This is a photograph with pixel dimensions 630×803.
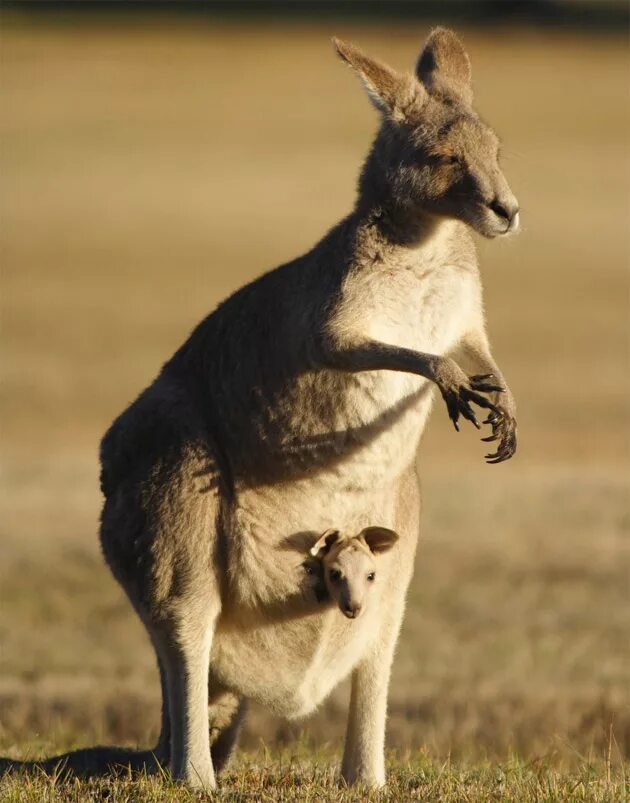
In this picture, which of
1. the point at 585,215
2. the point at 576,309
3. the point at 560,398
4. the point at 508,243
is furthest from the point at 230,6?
the point at 508,243

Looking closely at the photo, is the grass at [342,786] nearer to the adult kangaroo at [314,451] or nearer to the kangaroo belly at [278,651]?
the adult kangaroo at [314,451]

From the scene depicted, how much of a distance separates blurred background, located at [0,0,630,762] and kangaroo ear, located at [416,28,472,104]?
0.30 metres

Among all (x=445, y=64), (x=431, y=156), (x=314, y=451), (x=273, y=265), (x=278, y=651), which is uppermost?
(x=273, y=265)

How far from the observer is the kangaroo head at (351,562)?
4930mm

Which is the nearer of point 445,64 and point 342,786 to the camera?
point 342,786

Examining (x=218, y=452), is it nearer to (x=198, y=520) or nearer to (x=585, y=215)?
(x=198, y=520)

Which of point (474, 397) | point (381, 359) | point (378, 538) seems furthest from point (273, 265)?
point (474, 397)

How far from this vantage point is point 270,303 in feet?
17.4

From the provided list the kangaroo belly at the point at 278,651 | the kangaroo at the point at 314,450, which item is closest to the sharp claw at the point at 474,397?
the kangaroo at the point at 314,450

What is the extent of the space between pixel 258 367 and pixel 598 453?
11688 mm

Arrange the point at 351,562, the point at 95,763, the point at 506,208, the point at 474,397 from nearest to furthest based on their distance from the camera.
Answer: the point at 474,397 < the point at 506,208 < the point at 351,562 < the point at 95,763

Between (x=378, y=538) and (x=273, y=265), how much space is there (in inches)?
884

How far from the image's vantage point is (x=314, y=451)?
198 inches

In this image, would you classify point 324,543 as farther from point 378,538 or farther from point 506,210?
point 506,210
